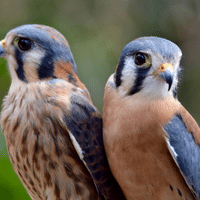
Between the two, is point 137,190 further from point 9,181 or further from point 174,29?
point 174,29

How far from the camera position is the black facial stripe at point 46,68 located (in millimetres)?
2031

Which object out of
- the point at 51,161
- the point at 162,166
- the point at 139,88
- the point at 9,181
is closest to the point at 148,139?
the point at 162,166

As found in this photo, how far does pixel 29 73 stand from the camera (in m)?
2.05

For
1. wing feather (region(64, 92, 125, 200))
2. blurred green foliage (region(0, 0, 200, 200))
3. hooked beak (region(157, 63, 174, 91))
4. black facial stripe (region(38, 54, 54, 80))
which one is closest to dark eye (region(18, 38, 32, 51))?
black facial stripe (region(38, 54, 54, 80))

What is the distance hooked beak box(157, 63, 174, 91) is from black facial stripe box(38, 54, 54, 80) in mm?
654

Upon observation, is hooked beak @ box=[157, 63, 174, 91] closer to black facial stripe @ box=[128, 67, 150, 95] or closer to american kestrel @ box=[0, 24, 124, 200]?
black facial stripe @ box=[128, 67, 150, 95]

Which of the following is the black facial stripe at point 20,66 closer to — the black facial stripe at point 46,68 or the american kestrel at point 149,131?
the black facial stripe at point 46,68

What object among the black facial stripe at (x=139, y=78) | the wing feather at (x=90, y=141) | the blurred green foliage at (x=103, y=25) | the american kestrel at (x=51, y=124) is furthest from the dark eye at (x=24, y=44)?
the blurred green foliage at (x=103, y=25)

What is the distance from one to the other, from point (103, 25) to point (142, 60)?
10.8ft

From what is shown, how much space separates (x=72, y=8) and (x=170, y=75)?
3.49m

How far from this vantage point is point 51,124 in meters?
1.99

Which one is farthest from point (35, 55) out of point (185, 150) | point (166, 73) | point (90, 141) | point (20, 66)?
point (185, 150)

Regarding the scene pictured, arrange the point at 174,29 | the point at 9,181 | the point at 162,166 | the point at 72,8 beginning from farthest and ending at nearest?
1. the point at 174,29
2. the point at 72,8
3. the point at 9,181
4. the point at 162,166

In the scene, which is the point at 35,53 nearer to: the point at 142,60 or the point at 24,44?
the point at 24,44
